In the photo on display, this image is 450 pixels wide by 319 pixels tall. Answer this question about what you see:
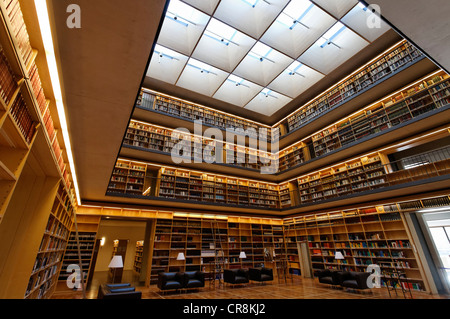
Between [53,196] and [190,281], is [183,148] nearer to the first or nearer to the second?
[190,281]

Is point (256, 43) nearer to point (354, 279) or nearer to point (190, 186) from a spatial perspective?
point (190, 186)

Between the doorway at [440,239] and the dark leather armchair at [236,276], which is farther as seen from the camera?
the dark leather armchair at [236,276]

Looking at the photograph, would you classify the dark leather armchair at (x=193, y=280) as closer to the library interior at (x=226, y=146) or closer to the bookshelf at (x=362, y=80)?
the library interior at (x=226, y=146)

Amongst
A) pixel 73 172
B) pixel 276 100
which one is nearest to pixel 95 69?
pixel 73 172

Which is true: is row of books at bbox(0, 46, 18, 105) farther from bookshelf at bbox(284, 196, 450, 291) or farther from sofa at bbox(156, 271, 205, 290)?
bookshelf at bbox(284, 196, 450, 291)

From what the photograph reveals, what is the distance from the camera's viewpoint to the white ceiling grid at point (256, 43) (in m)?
5.71

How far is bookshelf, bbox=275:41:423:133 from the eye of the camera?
21.0ft

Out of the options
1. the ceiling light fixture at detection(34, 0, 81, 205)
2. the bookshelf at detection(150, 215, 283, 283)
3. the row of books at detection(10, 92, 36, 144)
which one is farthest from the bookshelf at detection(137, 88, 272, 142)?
the row of books at detection(10, 92, 36, 144)

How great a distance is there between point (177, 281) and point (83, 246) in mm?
3212

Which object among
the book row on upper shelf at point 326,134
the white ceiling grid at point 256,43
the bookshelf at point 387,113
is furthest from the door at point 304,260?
the white ceiling grid at point 256,43

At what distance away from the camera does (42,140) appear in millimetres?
2461

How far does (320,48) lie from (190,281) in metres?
8.16

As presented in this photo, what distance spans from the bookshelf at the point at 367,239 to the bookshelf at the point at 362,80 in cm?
383

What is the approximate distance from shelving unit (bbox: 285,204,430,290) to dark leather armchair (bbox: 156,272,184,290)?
532cm
